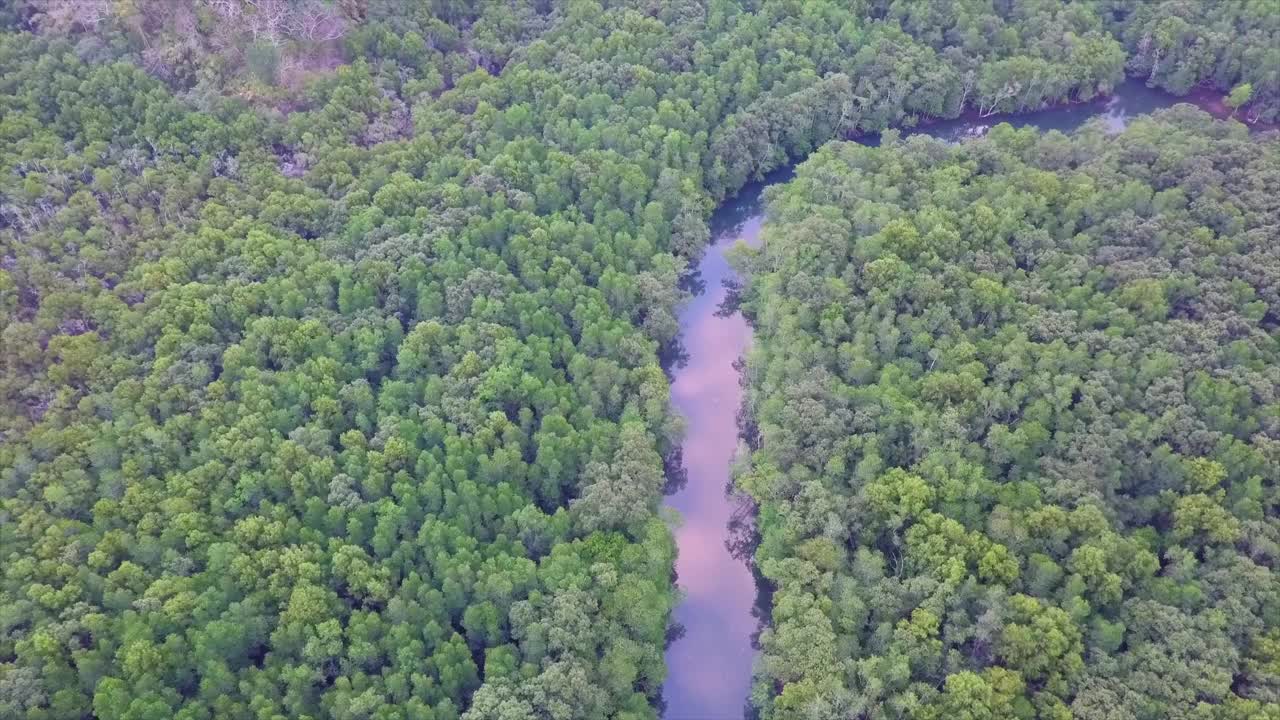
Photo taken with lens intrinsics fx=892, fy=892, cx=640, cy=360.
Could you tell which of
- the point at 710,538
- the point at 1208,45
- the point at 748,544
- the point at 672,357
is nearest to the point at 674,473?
the point at 710,538

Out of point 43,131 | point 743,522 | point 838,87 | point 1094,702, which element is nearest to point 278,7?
point 43,131

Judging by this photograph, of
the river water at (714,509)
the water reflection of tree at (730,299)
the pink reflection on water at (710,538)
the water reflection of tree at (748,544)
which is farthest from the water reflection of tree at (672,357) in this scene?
the water reflection of tree at (748,544)

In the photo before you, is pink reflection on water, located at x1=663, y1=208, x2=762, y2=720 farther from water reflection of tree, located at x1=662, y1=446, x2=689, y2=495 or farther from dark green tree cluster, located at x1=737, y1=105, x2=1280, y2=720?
dark green tree cluster, located at x1=737, y1=105, x2=1280, y2=720

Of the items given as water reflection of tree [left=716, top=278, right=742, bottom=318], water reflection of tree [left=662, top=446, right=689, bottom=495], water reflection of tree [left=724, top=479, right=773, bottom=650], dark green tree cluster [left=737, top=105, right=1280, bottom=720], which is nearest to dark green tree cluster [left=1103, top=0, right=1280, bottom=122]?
dark green tree cluster [left=737, top=105, right=1280, bottom=720]

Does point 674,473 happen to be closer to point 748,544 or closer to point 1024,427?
point 748,544

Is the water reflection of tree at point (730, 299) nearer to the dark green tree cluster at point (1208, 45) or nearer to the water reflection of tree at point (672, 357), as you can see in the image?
the water reflection of tree at point (672, 357)

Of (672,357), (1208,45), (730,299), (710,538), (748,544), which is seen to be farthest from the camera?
(1208,45)
